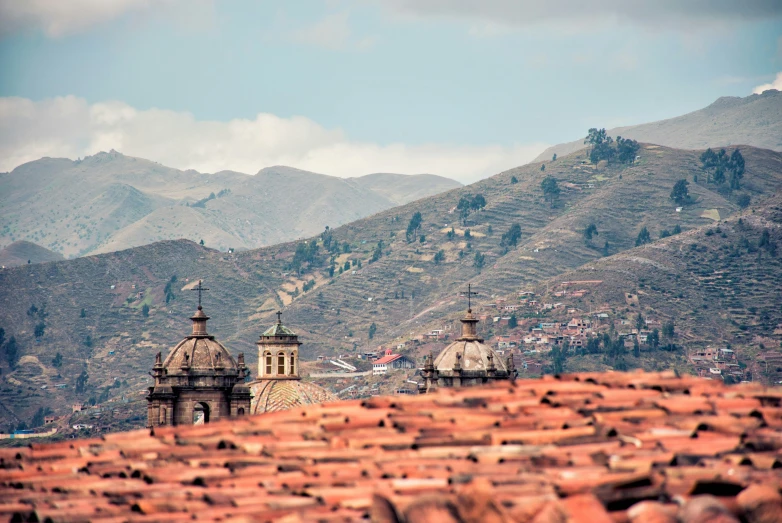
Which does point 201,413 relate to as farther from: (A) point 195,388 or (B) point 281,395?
(A) point 195,388

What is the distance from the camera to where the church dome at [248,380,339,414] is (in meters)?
71.5

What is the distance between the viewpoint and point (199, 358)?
2692 inches

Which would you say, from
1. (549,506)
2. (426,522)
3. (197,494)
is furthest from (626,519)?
(197,494)

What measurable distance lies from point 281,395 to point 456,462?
186 ft

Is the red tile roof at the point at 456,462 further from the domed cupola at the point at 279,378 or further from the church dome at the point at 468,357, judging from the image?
the domed cupola at the point at 279,378

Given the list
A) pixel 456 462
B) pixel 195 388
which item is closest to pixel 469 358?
pixel 195 388

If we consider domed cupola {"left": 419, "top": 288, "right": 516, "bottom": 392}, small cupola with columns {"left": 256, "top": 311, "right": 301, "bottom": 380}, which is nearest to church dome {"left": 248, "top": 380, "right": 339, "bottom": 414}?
small cupola with columns {"left": 256, "top": 311, "right": 301, "bottom": 380}

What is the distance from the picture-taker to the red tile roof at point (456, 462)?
48.3 ft

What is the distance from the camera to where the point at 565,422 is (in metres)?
18.3

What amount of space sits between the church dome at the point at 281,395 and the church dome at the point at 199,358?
3.01 meters

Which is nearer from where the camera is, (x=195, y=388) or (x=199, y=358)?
(x=195, y=388)

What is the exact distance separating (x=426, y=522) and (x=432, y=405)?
20.6ft

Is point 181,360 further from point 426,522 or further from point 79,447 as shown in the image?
point 426,522

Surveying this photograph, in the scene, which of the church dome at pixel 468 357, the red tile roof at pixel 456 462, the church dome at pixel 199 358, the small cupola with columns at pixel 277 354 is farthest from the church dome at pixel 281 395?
the red tile roof at pixel 456 462
